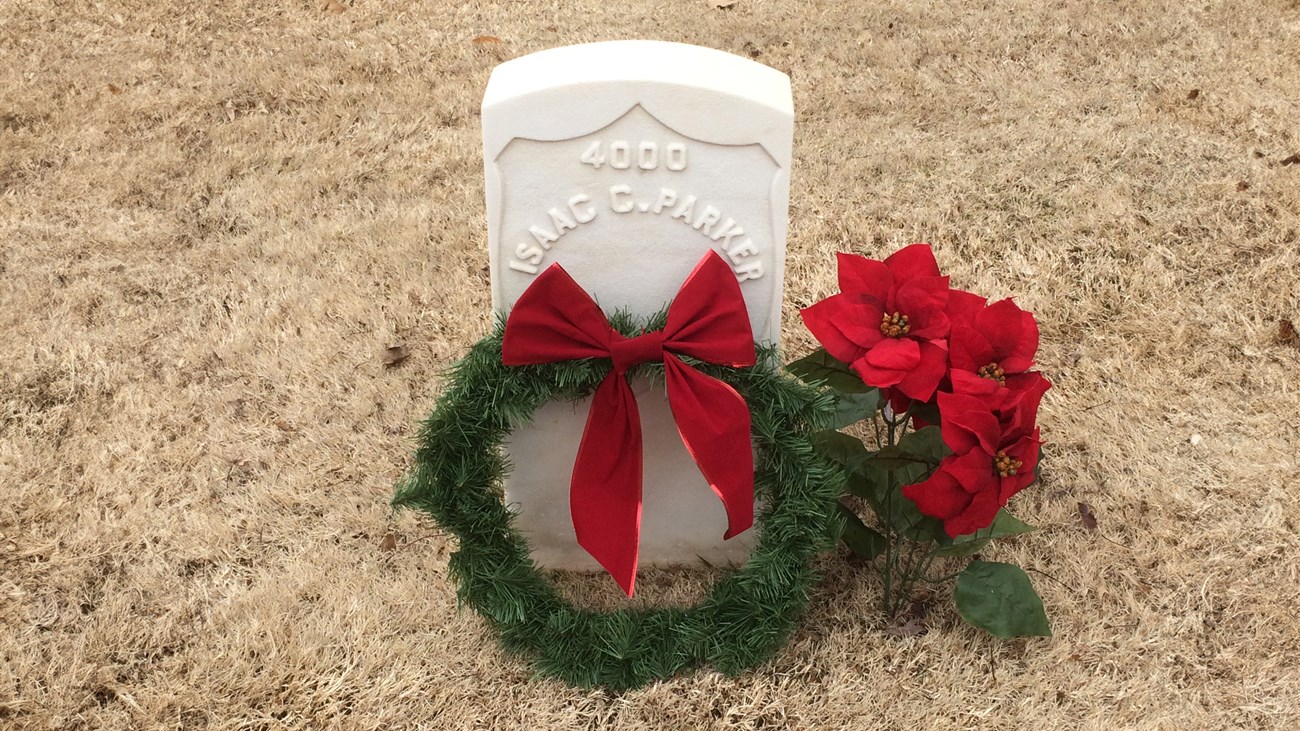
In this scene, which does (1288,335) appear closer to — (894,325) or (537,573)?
(894,325)

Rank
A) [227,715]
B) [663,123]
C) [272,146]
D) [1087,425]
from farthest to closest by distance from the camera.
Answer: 1. [272,146]
2. [1087,425]
3. [227,715]
4. [663,123]

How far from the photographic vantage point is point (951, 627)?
217 cm

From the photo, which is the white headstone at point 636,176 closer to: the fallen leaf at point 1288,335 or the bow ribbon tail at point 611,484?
the bow ribbon tail at point 611,484

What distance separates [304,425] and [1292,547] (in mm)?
2443

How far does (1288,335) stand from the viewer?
117 inches

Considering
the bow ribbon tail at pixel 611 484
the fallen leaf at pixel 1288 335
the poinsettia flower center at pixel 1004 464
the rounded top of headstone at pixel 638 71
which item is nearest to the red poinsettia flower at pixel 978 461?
the poinsettia flower center at pixel 1004 464

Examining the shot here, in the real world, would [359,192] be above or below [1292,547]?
above

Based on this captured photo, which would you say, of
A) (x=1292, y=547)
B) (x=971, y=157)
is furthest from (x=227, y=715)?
(x=971, y=157)

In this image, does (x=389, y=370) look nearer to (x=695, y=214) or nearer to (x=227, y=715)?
(x=227, y=715)

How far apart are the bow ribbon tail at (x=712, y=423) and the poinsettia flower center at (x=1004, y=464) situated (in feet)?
1.46

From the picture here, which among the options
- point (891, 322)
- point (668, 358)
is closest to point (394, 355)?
point (668, 358)

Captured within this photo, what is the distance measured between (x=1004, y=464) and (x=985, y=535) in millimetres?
289

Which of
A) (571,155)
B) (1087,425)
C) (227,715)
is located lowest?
(227,715)

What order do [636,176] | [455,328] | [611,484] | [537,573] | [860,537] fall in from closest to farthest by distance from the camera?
1. [636,176]
2. [611,484]
3. [537,573]
4. [860,537]
5. [455,328]
